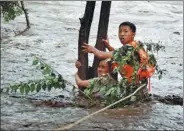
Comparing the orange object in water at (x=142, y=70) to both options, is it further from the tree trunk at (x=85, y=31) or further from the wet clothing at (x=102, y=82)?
the tree trunk at (x=85, y=31)

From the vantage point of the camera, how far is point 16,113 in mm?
4164

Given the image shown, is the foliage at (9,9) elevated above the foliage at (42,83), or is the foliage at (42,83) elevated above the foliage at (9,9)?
the foliage at (9,9)

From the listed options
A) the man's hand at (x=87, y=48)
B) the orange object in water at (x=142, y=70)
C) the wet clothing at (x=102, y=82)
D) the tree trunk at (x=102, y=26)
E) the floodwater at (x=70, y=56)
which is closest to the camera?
the floodwater at (x=70, y=56)

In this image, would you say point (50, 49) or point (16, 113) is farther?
point (50, 49)

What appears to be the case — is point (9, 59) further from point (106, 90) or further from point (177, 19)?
point (177, 19)

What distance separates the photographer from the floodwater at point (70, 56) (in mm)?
4105

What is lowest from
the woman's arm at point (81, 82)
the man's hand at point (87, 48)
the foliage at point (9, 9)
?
the woman's arm at point (81, 82)

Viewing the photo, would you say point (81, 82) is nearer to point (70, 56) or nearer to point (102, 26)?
point (102, 26)

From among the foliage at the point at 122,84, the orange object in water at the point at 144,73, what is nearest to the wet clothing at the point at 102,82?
the foliage at the point at 122,84

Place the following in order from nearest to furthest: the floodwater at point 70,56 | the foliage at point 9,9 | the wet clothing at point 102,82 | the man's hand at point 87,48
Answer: the floodwater at point 70,56 → the wet clothing at point 102,82 → the man's hand at point 87,48 → the foliage at point 9,9

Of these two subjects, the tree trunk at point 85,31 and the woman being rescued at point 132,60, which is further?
the tree trunk at point 85,31

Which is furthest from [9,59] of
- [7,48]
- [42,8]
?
[42,8]

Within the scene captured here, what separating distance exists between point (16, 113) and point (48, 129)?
62 centimetres

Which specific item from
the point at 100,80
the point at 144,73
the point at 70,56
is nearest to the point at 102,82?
the point at 100,80
